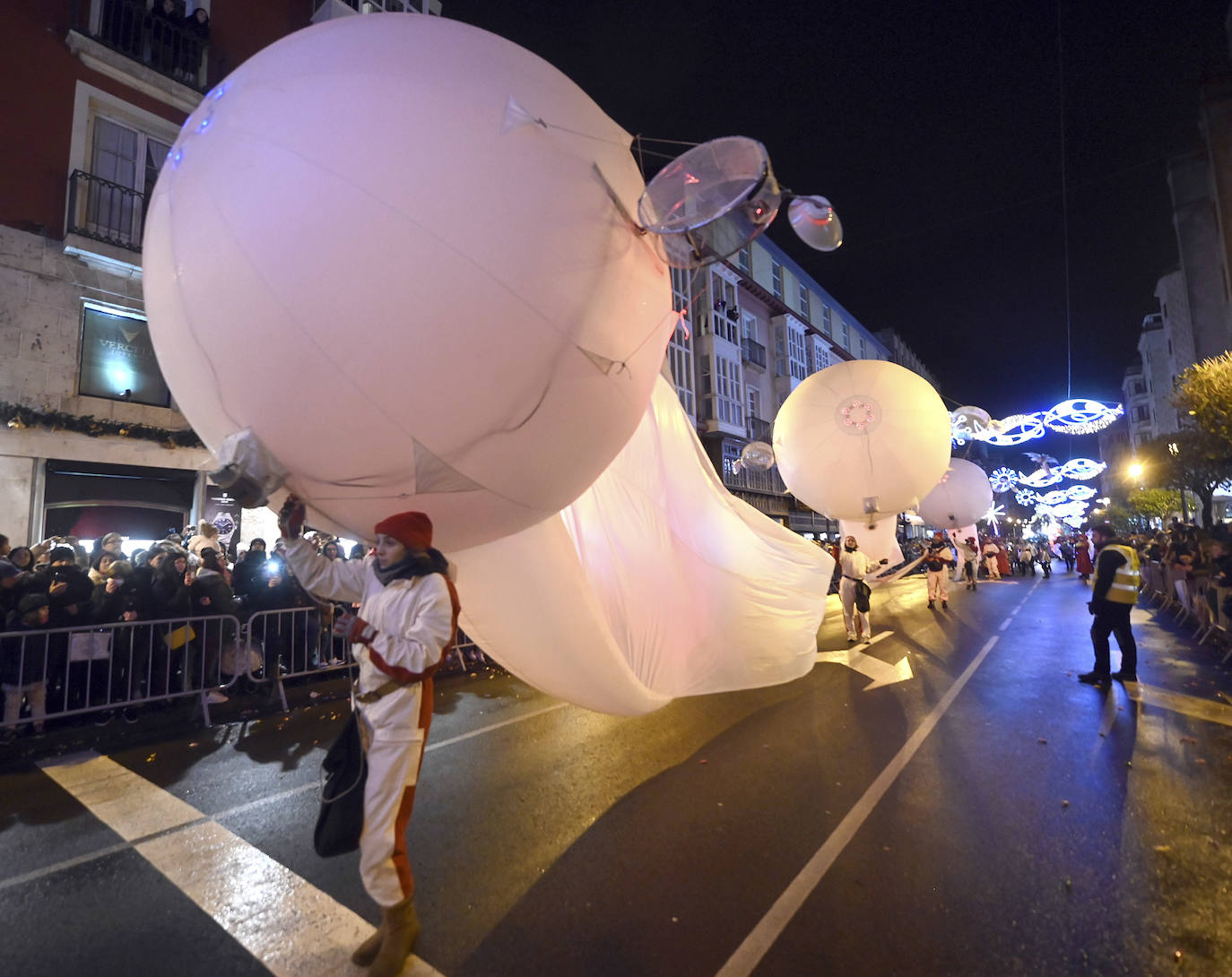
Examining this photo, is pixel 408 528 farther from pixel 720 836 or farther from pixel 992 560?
pixel 992 560

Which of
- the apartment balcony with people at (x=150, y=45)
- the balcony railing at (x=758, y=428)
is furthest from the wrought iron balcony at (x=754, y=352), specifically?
the apartment balcony with people at (x=150, y=45)

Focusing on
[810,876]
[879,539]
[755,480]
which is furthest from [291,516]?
[755,480]

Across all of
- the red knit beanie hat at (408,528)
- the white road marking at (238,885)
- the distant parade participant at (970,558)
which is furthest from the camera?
the distant parade participant at (970,558)

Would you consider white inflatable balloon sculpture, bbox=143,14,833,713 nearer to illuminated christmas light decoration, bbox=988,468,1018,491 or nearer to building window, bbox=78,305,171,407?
building window, bbox=78,305,171,407

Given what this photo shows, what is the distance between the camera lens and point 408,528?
2357mm

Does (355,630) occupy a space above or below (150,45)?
below

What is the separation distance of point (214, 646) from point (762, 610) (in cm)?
563

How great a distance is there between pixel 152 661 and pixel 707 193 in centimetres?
675

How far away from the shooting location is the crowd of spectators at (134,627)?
5.45 m

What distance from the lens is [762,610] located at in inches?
182

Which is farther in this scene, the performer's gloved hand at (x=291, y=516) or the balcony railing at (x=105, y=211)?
the balcony railing at (x=105, y=211)

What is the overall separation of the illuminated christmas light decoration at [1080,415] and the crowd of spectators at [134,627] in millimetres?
14856

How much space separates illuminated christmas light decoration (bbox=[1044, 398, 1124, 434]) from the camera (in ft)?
44.0

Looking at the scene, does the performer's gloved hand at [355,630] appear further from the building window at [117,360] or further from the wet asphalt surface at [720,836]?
the building window at [117,360]
